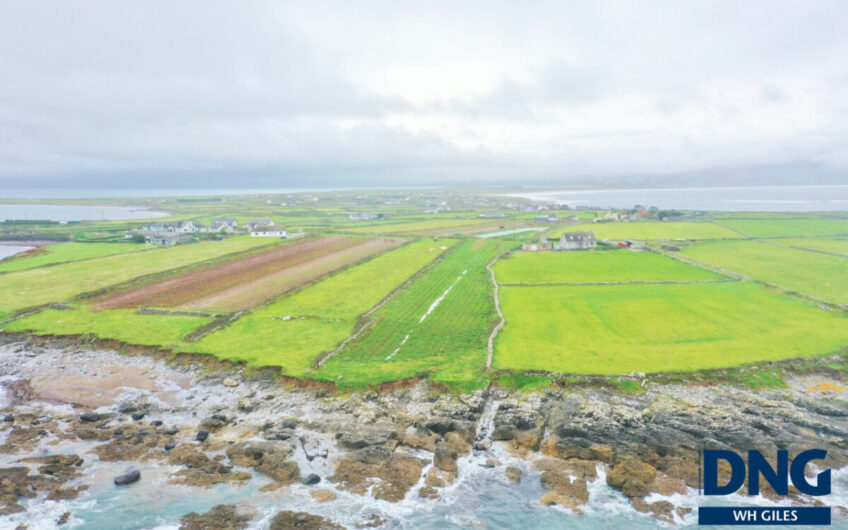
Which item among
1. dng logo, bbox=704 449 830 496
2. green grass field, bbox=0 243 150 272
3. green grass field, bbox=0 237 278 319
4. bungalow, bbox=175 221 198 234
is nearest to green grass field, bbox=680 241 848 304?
dng logo, bbox=704 449 830 496

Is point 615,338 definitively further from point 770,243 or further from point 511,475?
point 770,243

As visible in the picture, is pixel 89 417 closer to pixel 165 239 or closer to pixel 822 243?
pixel 165 239

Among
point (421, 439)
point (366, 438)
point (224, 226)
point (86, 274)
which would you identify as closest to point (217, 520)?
point (366, 438)

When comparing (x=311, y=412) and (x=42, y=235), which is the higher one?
(x=42, y=235)

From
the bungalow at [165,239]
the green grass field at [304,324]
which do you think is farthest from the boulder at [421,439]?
the bungalow at [165,239]

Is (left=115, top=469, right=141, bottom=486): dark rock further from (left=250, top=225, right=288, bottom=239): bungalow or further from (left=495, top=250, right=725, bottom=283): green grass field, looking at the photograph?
(left=250, top=225, right=288, bottom=239): bungalow

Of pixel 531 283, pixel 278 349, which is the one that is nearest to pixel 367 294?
pixel 278 349

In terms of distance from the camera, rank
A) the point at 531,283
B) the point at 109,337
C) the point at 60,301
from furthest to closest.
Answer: the point at 531,283
the point at 60,301
the point at 109,337
